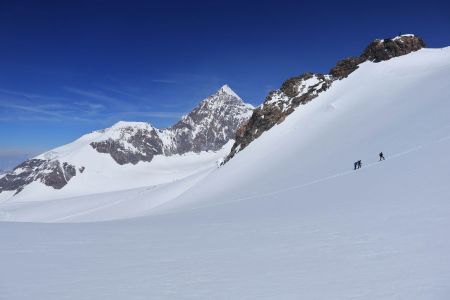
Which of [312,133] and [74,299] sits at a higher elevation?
[312,133]

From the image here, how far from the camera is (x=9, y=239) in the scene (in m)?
14.8

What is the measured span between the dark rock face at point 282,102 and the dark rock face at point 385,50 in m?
4.17

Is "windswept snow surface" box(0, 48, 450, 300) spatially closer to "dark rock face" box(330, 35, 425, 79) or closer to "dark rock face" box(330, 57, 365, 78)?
"dark rock face" box(330, 35, 425, 79)

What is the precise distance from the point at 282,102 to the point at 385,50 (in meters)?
20.1

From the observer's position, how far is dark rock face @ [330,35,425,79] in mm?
69000

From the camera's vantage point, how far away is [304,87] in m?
78.6

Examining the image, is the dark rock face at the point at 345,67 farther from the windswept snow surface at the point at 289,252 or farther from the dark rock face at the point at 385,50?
the windswept snow surface at the point at 289,252

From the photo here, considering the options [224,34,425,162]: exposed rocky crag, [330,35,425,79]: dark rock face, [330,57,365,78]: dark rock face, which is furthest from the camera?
[330,57,365,78]: dark rock face

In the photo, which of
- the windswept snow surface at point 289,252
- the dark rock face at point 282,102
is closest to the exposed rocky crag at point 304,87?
the dark rock face at point 282,102

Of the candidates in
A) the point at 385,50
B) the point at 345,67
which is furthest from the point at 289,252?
the point at 345,67

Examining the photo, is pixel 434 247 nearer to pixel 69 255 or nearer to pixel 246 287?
pixel 246 287

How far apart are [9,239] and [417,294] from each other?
13929 mm

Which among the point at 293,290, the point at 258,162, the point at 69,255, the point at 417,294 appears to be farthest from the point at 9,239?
the point at 258,162

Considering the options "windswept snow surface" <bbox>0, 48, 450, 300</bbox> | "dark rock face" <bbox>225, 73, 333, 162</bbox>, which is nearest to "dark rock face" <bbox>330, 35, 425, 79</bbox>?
"dark rock face" <bbox>225, 73, 333, 162</bbox>
